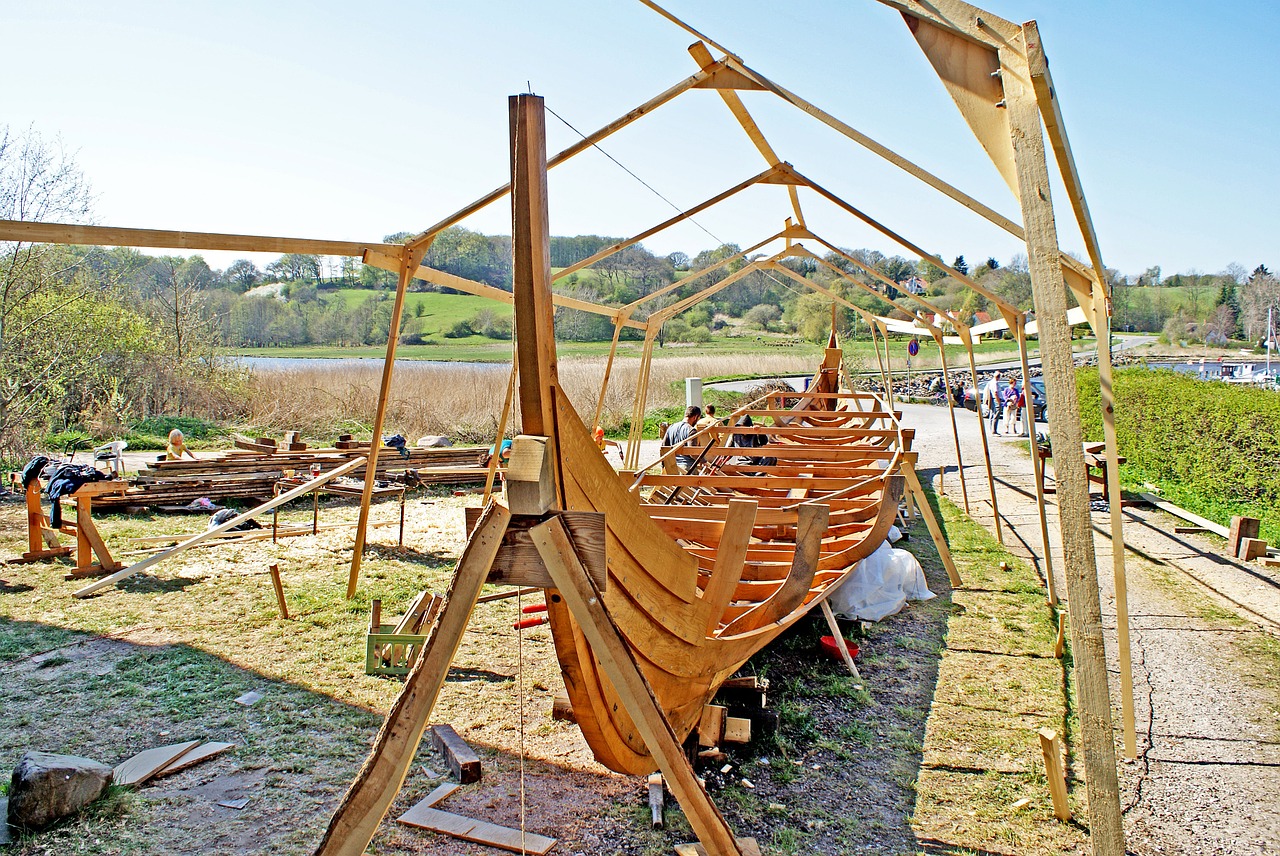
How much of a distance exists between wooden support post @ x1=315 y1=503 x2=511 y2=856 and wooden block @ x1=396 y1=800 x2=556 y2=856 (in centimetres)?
136

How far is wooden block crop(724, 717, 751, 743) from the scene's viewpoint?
13.6ft

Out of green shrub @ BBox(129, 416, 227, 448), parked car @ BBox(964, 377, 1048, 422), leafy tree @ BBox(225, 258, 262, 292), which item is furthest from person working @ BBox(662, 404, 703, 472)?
leafy tree @ BBox(225, 258, 262, 292)

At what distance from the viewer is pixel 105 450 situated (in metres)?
12.2

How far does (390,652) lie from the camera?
5262mm

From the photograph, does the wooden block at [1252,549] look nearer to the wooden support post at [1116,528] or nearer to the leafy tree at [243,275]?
the wooden support post at [1116,528]

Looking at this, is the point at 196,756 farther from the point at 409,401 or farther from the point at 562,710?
the point at 409,401

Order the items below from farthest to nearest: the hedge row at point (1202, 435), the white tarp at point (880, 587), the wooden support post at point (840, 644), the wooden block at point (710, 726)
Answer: the hedge row at point (1202, 435), the white tarp at point (880, 587), the wooden support post at point (840, 644), the wooden block at point (710, 726)

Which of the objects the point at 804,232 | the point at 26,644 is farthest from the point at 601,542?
the point at 804,232

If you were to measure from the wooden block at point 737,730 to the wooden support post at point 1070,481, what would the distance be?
1.94 metres

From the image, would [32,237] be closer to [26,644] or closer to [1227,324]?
[26,644]

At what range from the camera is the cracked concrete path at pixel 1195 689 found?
3.64 meters

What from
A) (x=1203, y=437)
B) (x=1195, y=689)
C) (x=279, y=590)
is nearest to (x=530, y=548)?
(x=279, y=590)

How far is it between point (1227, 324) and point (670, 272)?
148 feet

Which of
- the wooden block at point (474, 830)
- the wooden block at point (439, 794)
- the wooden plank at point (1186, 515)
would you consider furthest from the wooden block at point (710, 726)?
the wooden plank at point (1186, 515)
